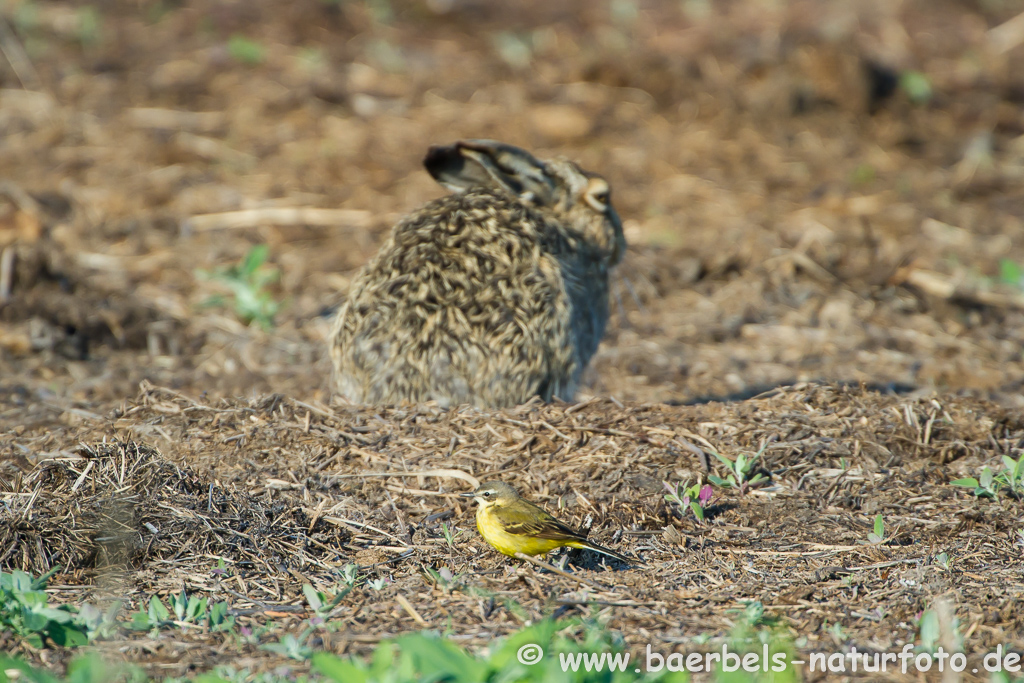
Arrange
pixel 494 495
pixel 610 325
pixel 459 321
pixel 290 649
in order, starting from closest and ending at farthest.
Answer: pixel 290 649 < pixel 494 495 < pixel 459 321 < pixel 610 325

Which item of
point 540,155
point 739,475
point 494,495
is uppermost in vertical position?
point 494,495

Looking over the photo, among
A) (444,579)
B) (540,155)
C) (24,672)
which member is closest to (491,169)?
(444,579)

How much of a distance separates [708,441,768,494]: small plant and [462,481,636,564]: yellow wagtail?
84cm

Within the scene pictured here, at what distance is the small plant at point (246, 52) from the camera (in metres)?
12.8

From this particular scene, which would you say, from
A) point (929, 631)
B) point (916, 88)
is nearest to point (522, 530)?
point (929, 631)

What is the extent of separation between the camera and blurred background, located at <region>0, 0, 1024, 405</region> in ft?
26.6

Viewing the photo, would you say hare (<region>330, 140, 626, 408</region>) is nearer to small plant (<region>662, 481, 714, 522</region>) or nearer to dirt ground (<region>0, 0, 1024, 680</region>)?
dirt ground (<region>0, 0, 1024, 680</region>)

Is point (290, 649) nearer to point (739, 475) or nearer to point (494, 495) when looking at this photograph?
point (494, 495)

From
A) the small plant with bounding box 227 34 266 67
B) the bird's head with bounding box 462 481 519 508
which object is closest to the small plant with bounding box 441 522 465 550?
the bird's head with bounding box 462 481 519 508

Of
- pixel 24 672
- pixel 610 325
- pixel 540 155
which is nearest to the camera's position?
pixel 24 672

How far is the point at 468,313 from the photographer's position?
18.7ft

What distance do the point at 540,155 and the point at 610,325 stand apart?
3019mm

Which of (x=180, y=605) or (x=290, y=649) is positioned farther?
(x=180, y=605)

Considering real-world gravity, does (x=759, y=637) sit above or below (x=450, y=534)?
above
